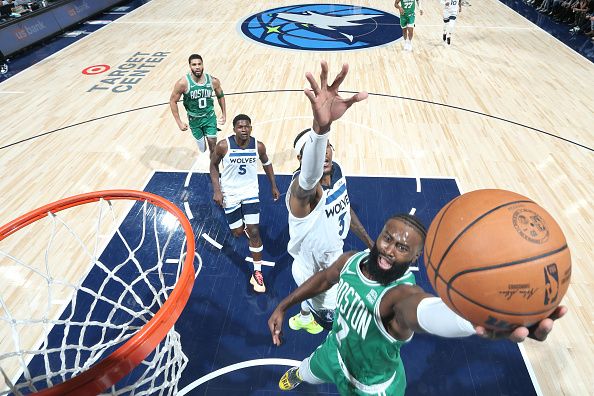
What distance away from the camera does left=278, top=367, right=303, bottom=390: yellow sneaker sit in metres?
2.89

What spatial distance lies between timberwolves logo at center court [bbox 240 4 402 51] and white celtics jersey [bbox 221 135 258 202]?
294 inches

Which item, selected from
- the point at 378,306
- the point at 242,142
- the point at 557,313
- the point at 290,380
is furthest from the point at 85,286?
the point at 557,313

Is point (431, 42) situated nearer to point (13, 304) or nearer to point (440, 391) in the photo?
point (440, 391)

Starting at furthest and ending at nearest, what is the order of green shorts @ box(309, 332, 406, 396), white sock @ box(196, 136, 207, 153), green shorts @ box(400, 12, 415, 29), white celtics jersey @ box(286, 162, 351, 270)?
green shorts @ box(400, 12, 415, 29) → white sock @ box(196, 136, 207, 153) → white celtics jersey @ box(286, 162, 351, 270) → green shorts @ box(309, 332, 406, 396)

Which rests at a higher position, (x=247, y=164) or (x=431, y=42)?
(x=247, y=164)

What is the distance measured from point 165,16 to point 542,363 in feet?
48.7

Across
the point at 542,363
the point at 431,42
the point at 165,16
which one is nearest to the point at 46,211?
the point at 542,363

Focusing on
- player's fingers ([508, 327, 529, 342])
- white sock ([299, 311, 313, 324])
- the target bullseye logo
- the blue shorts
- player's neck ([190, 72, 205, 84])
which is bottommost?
the target bullseye logo

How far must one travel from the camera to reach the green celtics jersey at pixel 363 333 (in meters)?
1.92

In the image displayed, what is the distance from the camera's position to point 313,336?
11.5 feet

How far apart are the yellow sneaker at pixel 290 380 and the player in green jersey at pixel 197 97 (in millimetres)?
3486

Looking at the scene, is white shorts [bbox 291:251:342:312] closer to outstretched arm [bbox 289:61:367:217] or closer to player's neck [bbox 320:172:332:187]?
player's neck [bbox 320:172:332:187]

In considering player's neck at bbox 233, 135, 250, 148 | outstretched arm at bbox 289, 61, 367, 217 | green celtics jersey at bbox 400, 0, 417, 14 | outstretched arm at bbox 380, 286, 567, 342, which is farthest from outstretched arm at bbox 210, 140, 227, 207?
green celtics jersey at bbox 400, 0, 417, 14

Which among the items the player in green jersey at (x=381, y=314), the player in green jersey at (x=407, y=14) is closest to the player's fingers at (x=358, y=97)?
the player in green jersey at (x=381, y=314)
